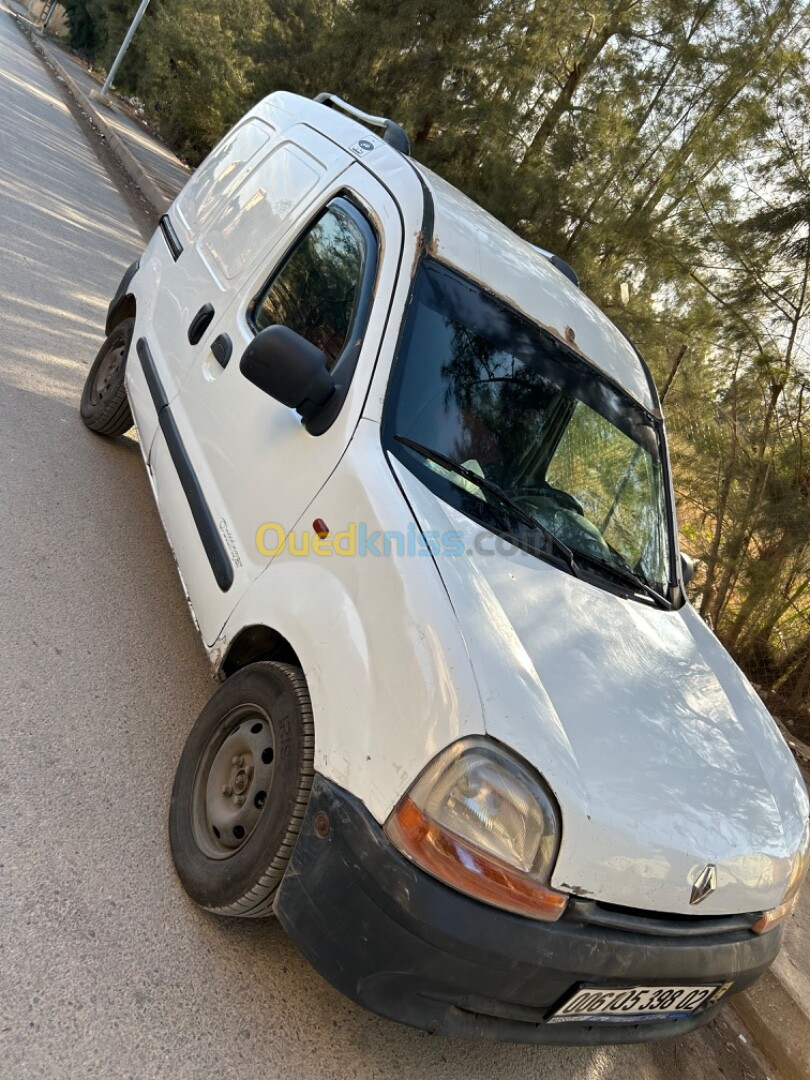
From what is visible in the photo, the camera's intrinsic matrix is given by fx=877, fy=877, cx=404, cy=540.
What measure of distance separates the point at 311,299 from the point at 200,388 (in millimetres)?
655

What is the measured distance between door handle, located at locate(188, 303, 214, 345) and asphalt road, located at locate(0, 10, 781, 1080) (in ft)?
3.55

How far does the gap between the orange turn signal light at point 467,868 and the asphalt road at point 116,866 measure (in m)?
0.77

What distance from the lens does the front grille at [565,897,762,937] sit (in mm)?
2033

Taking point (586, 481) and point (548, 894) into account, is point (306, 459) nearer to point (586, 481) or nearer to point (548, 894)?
point (586, 481)

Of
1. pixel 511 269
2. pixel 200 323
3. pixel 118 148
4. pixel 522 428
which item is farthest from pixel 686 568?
pixel 118 148

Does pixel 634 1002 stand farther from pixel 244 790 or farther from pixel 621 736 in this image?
pixel 244 790

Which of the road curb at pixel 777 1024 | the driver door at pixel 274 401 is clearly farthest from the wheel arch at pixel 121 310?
the road curb at pixel 777 1024

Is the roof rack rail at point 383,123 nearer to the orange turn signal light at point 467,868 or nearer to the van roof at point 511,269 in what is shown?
the van roof at point 511,269

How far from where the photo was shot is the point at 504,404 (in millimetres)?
3010

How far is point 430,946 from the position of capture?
1.95 metres

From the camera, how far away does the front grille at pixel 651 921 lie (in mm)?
2033

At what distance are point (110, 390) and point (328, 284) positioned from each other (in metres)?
2.11

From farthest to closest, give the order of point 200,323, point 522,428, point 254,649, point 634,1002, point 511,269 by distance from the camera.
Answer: point 200,323 → point 511,269 → point 522,428 → point 254,649 → point 634,1002

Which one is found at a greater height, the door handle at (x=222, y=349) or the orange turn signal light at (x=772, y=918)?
the door handle at (x=222, y=349)
